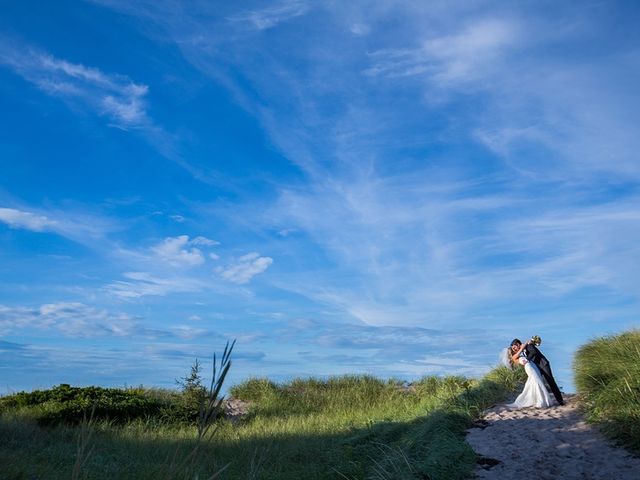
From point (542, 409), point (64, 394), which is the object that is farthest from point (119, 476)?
point (64, 394)

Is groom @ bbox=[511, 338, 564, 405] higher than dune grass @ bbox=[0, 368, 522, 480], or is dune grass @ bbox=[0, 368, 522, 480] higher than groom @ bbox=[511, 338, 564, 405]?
groom @ bbox=[511, 338, 564, 405]

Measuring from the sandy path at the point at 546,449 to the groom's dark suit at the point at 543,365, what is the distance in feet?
3.38

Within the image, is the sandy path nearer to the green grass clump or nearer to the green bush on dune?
the green grass clump

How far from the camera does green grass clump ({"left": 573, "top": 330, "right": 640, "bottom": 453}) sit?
8992mm

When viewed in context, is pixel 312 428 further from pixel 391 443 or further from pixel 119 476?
pixel 119 476

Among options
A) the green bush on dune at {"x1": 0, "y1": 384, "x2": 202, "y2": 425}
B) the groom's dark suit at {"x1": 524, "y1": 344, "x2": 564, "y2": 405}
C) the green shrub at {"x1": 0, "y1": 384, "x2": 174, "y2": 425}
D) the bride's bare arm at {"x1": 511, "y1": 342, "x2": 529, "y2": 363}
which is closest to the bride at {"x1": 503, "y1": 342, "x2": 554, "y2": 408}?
the groom's dark suit at {"x1": 524, "y1": 344, "x2": 564, "y2": 405}

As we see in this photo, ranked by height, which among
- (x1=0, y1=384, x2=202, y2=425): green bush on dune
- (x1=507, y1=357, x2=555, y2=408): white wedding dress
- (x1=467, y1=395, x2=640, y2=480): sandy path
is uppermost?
(x1=0, y1=384, x2=202, y2=425): green bush on dune

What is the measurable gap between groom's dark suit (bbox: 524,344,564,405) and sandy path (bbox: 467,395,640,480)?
3.38ft

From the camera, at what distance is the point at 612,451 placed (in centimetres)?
864

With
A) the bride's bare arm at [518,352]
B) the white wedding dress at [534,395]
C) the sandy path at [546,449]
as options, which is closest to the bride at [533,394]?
the white wedding dress at [534,395]

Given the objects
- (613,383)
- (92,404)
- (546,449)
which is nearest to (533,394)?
(613,383)

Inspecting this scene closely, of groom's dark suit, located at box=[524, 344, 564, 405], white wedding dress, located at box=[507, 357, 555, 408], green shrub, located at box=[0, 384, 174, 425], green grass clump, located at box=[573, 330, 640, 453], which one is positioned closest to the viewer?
green grass clump, located at box=[573, 330, 640, 453]

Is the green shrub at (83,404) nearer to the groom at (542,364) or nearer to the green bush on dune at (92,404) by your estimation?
the green bush on dune at (92,404)

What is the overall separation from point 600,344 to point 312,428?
→ 637 centimetres
